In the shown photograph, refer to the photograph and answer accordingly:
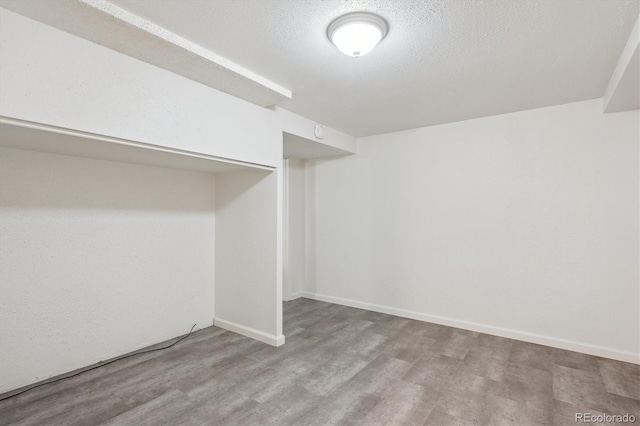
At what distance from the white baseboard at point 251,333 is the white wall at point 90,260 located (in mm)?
218

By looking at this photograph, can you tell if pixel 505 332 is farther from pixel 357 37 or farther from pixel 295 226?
pixel 357 37

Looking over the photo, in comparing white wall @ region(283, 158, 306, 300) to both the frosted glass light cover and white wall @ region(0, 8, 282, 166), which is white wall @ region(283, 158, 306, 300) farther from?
the frosted glass light cover

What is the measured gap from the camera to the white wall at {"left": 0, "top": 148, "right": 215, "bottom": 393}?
7.83ft

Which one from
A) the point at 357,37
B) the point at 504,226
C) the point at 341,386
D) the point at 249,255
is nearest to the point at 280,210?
the point at 249,255

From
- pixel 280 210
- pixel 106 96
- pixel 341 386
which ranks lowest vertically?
pixel 341 386

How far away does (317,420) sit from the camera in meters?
2.02

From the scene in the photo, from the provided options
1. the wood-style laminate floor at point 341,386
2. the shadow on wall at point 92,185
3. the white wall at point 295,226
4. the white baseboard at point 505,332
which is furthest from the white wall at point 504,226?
the shadow on wall at point 92,185

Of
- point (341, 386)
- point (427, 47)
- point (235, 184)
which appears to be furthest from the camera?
point (235, 184)

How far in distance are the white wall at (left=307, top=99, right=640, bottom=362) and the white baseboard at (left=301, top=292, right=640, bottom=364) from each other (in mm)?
13

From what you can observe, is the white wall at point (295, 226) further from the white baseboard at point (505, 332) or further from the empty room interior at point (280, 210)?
the empty room interior at point (280, 210)

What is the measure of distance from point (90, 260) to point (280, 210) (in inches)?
70.3

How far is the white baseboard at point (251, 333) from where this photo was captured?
126 inches

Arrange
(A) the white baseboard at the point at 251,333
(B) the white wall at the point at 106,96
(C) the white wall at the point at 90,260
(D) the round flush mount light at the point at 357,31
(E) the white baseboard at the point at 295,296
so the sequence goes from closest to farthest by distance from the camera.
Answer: (B) the white wall at the point at 106,96, (D) the round flush mount light at the point at 357,31, (C) the white wall at the point at 90,260, (A) the white baseboard at the point at 251,333, (E) the white baseboard at the point at 295,296

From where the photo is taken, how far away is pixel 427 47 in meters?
2.15
